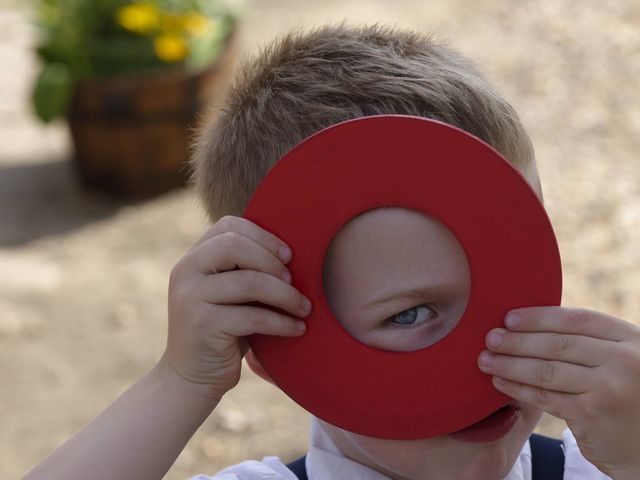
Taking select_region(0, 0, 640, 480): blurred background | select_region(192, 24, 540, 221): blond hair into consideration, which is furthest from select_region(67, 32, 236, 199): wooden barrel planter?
select_region(192, 24, 540, 221): blond hair

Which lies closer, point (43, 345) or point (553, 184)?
point (43, 345)

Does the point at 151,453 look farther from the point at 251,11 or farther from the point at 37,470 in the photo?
the point at 251,11

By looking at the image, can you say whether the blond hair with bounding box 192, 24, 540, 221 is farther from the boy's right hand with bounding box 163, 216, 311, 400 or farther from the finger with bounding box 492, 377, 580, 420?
the finger with bounding box 492, 377, 580, 420

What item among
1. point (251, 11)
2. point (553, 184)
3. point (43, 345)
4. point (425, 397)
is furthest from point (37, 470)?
point (251, 11)

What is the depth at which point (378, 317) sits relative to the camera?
55.5 inches

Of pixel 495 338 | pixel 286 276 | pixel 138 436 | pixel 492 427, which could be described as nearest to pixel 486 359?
pixel 495 338

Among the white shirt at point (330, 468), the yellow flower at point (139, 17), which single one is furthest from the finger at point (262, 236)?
the yellow flower at point (139, 17)

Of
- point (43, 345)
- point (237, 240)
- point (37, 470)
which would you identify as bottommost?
point (43, 345)

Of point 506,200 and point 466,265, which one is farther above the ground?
point 506,200

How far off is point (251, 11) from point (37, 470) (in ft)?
20.2

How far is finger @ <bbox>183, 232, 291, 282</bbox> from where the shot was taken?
1358 mm

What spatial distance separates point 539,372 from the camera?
1.33 metres

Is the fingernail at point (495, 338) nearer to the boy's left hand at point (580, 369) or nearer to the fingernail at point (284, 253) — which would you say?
the boy's left hand at point (580, 369)

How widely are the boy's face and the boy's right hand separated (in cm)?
8
